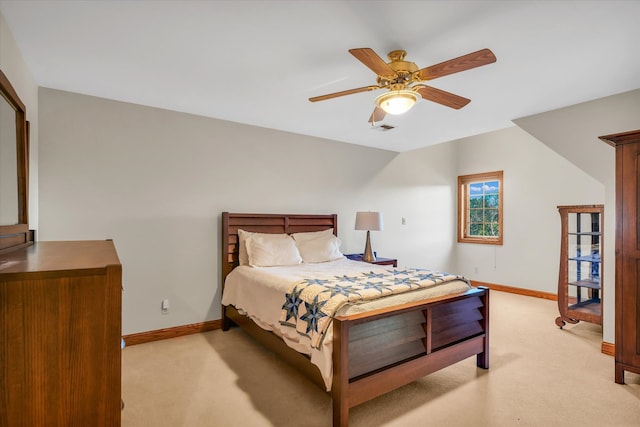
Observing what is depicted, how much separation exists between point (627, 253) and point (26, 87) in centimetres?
477

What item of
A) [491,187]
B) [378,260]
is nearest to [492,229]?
[491,187]

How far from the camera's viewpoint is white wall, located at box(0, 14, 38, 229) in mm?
1959

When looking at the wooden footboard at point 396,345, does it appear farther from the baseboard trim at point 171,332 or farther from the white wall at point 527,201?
the white wall at point 527,201

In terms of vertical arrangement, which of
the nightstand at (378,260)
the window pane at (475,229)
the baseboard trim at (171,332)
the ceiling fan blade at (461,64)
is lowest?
the baseboard trim at (171,332)

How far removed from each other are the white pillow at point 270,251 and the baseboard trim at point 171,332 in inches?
35.9

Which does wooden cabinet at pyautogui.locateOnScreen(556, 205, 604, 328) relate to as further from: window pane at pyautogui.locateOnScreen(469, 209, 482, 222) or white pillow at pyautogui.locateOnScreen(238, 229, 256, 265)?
white pillow at pyautogui.locateOnScreen(238, 229, 256, 265)

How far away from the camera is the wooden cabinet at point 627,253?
8.14ft

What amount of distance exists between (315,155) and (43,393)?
4026 mm

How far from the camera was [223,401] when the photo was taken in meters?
2.32

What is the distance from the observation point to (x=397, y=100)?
7.26 feet

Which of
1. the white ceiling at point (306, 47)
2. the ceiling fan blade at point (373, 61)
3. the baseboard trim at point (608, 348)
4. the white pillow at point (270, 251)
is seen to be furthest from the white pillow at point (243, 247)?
the baseboard trim at point (608, 348)

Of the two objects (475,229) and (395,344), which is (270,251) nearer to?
(395,344)

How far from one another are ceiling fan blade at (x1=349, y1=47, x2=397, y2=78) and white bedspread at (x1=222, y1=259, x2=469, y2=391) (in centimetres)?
149

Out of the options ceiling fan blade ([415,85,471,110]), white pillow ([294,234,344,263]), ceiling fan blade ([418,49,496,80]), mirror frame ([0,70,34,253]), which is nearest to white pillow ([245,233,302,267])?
white pillow ([294,234,344,263])
